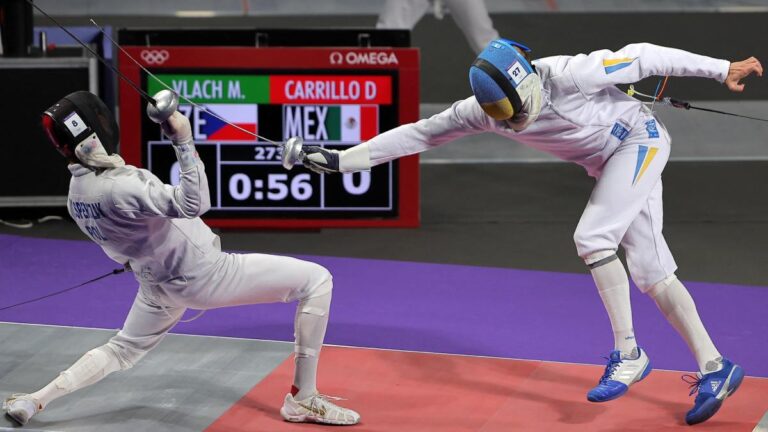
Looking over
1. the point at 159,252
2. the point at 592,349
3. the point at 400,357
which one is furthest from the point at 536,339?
the point at 159,252

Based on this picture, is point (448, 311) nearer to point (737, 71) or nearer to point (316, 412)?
point (316, 412)

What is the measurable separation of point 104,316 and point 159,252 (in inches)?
75.4

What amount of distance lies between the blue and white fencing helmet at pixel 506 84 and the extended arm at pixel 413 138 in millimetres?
236

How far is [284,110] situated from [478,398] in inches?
128

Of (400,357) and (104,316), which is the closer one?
(400,357)

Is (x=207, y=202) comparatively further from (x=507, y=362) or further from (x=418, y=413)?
(x=507, y=362)

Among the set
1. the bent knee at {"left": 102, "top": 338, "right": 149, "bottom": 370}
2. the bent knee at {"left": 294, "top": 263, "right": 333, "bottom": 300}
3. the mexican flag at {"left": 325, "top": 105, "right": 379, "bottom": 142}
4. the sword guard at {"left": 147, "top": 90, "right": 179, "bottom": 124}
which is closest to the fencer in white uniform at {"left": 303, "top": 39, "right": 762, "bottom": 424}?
the bent knee at {"left": 294, "top": 263, "right": 333, "bottom": 300}

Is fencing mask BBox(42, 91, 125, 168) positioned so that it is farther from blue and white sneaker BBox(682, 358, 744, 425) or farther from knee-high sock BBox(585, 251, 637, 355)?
blue and white sneaker BBox(682, 358, 744, 425)

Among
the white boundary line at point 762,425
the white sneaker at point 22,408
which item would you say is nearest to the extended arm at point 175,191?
the white sneaker at point 22,408

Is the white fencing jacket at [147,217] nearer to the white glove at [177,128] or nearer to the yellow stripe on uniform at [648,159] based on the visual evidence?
the white glove at [177,128]

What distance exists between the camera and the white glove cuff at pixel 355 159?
521 centimetres

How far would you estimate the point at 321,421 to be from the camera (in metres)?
5.26

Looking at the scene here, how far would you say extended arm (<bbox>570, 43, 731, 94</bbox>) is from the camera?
5109 millimetres

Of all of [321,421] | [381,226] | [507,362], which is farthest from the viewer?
[381,226]
